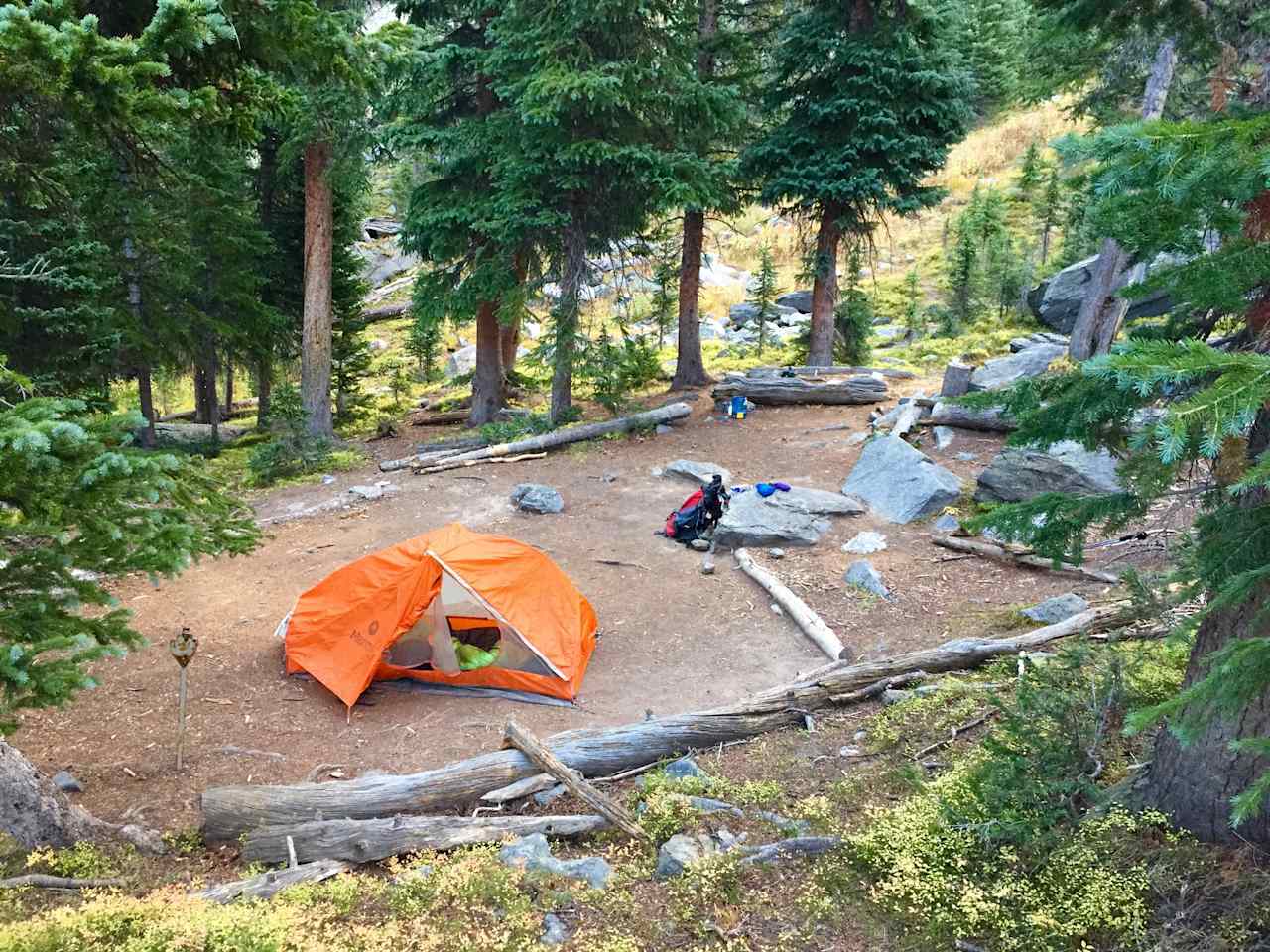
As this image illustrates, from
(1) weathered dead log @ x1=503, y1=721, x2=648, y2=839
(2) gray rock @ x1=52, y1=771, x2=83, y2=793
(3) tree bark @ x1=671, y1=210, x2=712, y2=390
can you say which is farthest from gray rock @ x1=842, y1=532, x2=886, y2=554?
(2) gray rock @ x1=52, y1=771, x2=83, y2=793

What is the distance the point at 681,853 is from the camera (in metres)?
4.95

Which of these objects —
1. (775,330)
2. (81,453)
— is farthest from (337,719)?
(775,330)

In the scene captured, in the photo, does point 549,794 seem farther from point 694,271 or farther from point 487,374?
point 694,271

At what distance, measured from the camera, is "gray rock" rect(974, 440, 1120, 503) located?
11.6 metres

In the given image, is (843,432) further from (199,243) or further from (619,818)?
(199,243)

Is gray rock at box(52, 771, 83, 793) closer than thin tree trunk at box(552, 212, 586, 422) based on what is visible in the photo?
Yes

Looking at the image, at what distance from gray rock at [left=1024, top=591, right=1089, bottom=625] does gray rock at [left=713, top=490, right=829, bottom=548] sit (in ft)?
12.5

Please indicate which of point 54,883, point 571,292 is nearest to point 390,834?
point 54,883

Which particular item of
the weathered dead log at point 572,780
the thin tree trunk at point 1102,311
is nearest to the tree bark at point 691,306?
the thin tree trunk at point 1102,311

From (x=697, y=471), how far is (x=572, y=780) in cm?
927

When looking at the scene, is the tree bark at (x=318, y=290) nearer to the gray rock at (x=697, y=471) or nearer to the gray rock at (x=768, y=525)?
the gray rock at (x=697, y=471)

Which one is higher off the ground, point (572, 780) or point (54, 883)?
point (572, 780)

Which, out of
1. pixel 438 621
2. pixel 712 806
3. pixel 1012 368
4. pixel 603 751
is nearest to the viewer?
pixel 712 806

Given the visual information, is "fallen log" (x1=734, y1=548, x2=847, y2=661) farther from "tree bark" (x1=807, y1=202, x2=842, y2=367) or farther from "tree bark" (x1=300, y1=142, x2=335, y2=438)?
"tree bark" (x1=300, y1=142, x2=335, y2=438)
